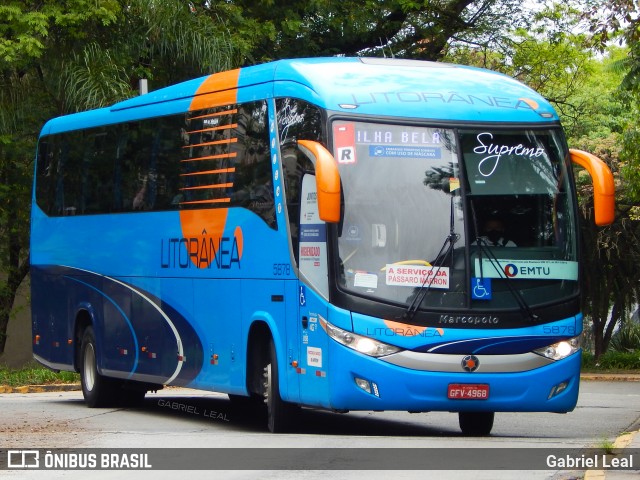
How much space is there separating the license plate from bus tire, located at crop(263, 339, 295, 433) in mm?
1975

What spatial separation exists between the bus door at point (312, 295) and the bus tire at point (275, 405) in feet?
2.12

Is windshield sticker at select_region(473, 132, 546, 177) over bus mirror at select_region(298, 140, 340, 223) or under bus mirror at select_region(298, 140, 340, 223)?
over

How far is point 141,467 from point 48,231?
32.6ft

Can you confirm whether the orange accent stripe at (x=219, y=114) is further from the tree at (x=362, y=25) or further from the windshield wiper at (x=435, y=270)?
the tree at (x=362, y=25)

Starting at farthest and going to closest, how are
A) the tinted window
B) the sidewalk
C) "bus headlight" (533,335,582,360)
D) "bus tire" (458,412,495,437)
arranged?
the tinted window < "bus tire" (458,412,495,437) < "bus headlight" (533,335,582,360) < the sidewalk

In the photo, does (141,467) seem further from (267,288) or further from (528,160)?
(528,160)

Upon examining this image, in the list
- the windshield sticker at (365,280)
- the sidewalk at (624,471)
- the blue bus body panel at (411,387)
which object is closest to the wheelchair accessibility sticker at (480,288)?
the blue bus body panel at (411,387)

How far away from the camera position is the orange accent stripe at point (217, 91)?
15.0 meters

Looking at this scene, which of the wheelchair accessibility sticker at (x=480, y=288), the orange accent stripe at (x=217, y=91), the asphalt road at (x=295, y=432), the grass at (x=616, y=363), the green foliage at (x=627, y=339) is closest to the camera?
the asphalt road at (x=295, y=432)

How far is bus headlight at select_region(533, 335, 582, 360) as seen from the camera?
12711mm

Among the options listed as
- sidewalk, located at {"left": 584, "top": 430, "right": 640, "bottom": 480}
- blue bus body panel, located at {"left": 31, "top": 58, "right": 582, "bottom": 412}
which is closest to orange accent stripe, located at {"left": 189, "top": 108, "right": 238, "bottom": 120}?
blue bus body panel, located at {"left": 31, "top": 58, "right": 582, "bottom": 412}

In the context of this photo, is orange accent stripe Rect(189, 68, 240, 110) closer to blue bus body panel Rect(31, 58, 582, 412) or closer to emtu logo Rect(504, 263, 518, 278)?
blue bus body panel Rect(31, 58, 582, 412)

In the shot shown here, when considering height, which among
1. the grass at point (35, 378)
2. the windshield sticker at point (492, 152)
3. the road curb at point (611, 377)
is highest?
the windshield sticker at point (492, 152)

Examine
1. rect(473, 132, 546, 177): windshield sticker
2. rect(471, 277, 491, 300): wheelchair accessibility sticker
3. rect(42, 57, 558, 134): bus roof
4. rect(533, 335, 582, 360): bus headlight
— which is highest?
rect(42, 57, 558, 134): bus roof
